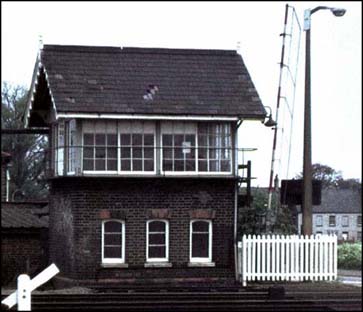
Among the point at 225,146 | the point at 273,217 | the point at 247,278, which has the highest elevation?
the point at 225,146

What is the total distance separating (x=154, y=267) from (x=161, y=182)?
2208 millimetres

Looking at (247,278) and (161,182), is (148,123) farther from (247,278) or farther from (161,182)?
(247,278)

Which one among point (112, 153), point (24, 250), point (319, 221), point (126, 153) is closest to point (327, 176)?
point (319, 221)

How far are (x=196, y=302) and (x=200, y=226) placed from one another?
32.5 ft

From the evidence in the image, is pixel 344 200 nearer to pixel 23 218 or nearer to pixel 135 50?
pixel 135 50

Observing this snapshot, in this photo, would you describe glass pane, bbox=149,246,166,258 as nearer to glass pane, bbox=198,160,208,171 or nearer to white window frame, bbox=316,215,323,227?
glass pane, bbox=198,160,208,171

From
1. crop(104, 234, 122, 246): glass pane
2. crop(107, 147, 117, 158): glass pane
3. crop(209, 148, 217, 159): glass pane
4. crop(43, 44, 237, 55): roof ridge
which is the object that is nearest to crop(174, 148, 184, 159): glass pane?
crop(209, 148, 217, 159): glass pane

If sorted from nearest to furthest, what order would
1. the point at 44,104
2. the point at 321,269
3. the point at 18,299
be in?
the point at 18,299, the point at 321,269, the point at 44,104

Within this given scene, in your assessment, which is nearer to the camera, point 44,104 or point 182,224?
point 182,224

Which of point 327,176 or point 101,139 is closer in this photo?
point 327,176

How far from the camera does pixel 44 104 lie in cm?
2798

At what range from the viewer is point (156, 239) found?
24.3 meters

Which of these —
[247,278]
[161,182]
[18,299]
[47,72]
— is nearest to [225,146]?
[161,182]

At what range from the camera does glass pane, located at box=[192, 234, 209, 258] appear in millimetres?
24422
